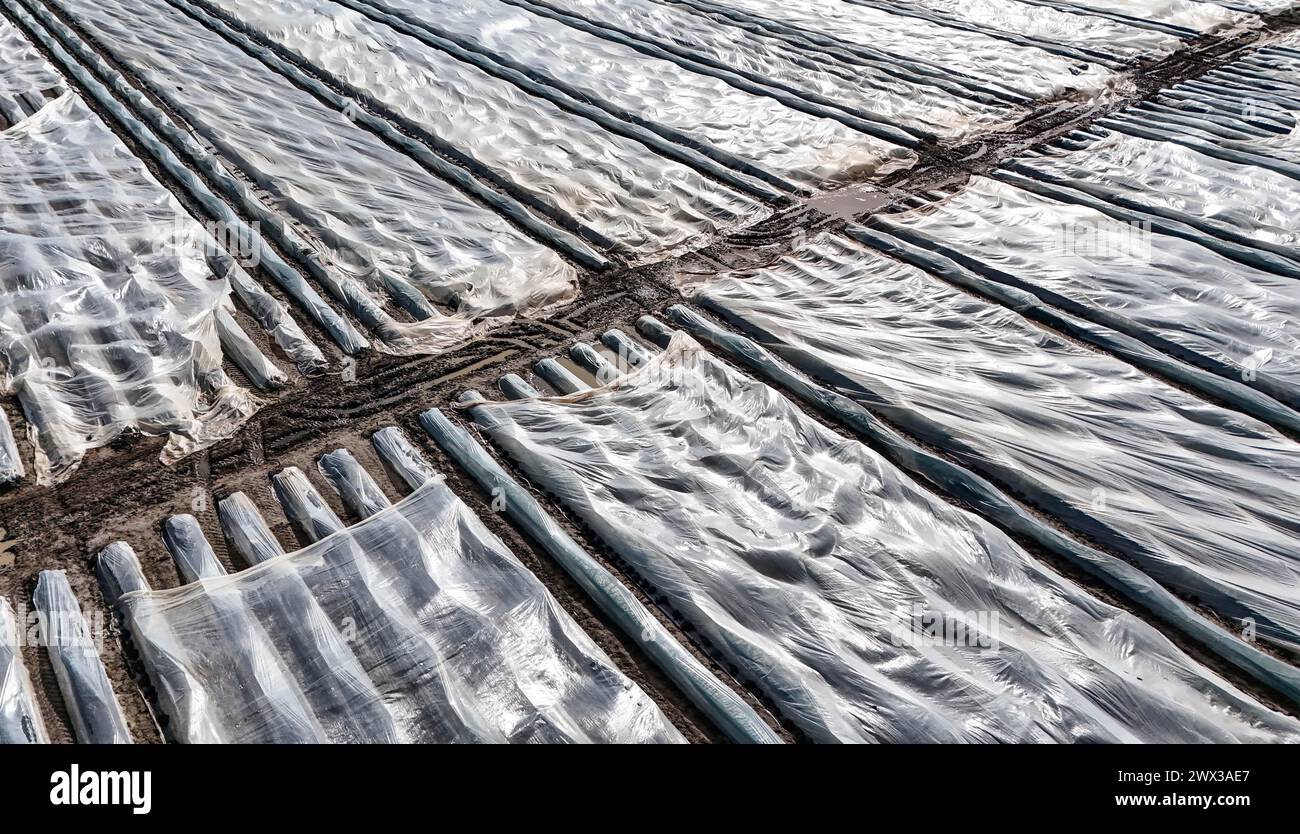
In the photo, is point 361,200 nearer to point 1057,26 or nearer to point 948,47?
point 948,47

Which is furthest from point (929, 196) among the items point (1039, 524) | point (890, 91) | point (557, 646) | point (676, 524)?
point (557, 646)

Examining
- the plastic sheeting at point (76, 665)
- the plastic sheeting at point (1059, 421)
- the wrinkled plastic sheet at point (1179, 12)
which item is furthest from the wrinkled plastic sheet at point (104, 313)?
the wrinkled plastic sheet at point (1179, 12)

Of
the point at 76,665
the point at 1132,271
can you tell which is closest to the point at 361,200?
the point at 76,665

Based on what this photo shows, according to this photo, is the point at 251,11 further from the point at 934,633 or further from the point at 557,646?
the point at 934,633

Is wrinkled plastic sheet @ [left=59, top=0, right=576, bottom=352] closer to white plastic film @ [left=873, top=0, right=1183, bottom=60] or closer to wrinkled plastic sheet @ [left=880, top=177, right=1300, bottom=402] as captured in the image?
wrinkled plastic sheet @ [left=880, top=177, right=1300, bottom=402]

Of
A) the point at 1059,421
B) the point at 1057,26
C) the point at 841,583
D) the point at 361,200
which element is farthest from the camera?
the point at 1057,26

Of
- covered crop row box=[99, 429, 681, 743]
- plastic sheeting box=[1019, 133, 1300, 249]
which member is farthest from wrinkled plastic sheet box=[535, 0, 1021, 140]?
covered crop row box=[99, 429, 681, 743]
